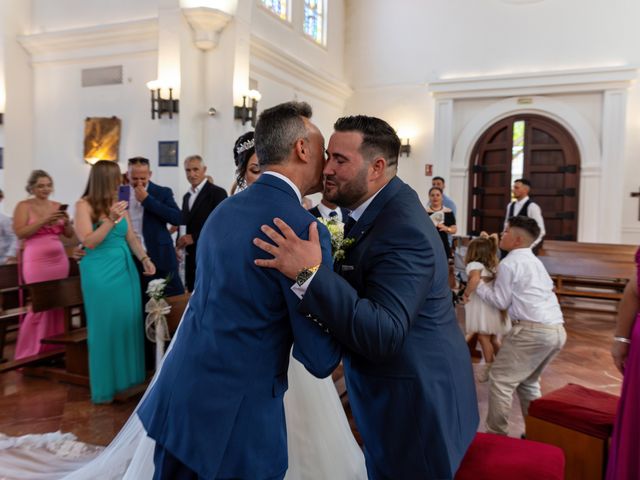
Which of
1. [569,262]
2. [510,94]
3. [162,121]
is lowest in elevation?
[569,262]

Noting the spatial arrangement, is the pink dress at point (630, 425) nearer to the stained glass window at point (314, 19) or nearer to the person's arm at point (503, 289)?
the person's arm at point (503, 289)

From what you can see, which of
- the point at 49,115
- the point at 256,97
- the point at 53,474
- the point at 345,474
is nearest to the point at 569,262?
the point at 256,97

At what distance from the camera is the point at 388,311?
1.41 m

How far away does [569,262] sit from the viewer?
8609mm

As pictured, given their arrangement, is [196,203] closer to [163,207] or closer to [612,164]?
[163,207]

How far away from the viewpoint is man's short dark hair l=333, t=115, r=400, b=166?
1.64 metres

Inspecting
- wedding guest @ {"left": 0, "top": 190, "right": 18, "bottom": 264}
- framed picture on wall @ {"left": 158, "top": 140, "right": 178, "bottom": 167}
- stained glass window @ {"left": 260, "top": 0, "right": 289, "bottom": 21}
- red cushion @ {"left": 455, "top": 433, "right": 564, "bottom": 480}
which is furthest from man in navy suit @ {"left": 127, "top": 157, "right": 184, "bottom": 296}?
stained glass window @ {"left": 260, "top": 0, "right": 289, "bottom": 21}

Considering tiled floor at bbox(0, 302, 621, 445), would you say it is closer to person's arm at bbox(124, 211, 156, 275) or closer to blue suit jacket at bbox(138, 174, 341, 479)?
person's arm at bbox(124, 211, 156, 275)

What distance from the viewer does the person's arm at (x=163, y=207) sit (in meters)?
4.71

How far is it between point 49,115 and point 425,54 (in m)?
8.00

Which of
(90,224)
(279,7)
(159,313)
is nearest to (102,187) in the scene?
(90,224)

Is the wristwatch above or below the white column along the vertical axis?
below

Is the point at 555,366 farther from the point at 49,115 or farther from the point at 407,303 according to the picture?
the point at 49,115

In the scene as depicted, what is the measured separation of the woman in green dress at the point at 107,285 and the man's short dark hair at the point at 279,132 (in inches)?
111
